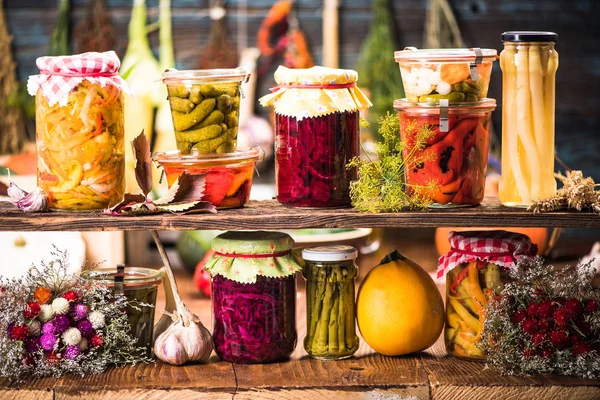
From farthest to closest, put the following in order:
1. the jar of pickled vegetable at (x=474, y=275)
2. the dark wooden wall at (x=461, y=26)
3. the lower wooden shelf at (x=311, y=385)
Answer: the dark wooden wall at (x=461, y=26)
the jar of pickled vegetable at (x=474, y=275)
the lower wooden shelf at (x=311, y=385)

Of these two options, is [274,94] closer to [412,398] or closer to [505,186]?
[505,186]

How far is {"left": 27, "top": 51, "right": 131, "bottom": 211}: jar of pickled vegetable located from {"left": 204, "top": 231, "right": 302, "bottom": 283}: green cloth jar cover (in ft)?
0.71

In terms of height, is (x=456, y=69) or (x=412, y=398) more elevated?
(x=456, y=69)

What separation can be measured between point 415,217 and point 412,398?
0.30m

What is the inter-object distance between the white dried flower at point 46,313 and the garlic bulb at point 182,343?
19 cm

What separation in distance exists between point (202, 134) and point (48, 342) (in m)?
0.44

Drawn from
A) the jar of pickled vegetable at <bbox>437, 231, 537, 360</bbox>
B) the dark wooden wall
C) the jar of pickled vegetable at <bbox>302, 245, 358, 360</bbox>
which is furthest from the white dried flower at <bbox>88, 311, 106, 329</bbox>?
the dark wooden wall

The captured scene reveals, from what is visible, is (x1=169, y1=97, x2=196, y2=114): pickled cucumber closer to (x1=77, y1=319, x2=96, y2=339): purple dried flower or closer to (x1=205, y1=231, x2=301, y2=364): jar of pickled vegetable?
(x1=205, y1=231, x2=301, y2=364): jar of pickled vegetable

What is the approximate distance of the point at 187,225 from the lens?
1.70 m

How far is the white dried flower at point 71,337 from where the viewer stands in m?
1.74

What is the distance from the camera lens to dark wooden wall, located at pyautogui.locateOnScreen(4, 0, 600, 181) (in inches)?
131

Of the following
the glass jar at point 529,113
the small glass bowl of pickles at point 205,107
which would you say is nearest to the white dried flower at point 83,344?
the small glass bowl of pickles at point 205,107

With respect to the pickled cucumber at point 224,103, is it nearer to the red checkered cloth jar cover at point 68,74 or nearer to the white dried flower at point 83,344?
the red checkered cloth jar cover at point 68,74

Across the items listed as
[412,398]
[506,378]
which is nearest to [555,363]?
[506,378]
